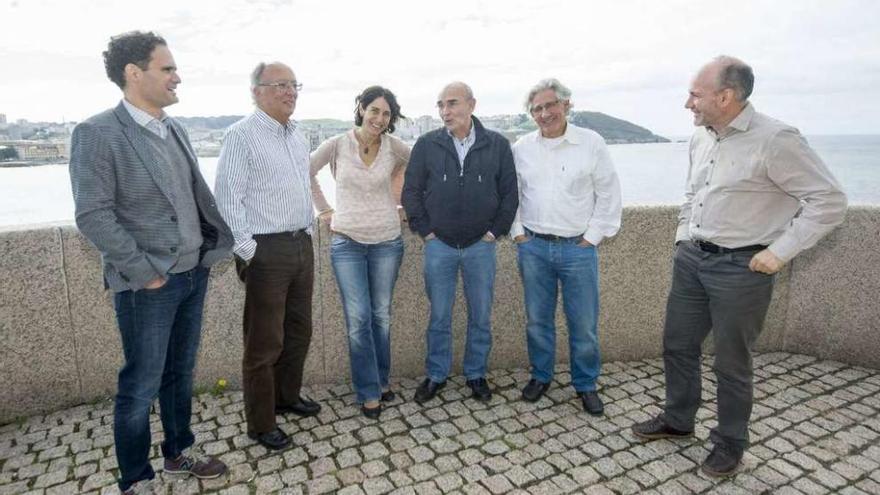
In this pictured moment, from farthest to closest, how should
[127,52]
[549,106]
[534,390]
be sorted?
[534,390] → [549,106] → [127,52]

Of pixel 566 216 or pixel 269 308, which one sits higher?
pixel 566 216

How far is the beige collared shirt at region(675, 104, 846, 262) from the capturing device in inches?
115

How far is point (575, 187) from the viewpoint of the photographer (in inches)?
153

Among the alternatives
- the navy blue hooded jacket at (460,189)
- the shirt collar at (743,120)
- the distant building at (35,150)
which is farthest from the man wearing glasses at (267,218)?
the shirt collar at (743,120)

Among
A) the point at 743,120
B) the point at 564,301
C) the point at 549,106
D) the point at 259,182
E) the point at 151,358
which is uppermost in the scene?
the point at 549,106

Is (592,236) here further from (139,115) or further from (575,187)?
(139,115)

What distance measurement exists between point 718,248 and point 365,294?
7.28 ft

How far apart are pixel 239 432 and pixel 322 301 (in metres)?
1.12

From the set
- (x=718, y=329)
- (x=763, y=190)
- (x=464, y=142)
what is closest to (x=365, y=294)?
(x=464, y=142)

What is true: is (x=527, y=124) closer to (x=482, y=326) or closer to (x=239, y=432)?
(x=482, y=326)

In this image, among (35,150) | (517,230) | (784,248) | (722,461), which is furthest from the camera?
(35,150)

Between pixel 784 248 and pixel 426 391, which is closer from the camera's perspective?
pixel 784 248

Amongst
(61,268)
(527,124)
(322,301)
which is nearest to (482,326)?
(322,301)

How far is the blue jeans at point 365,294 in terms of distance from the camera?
3848 millimetres
